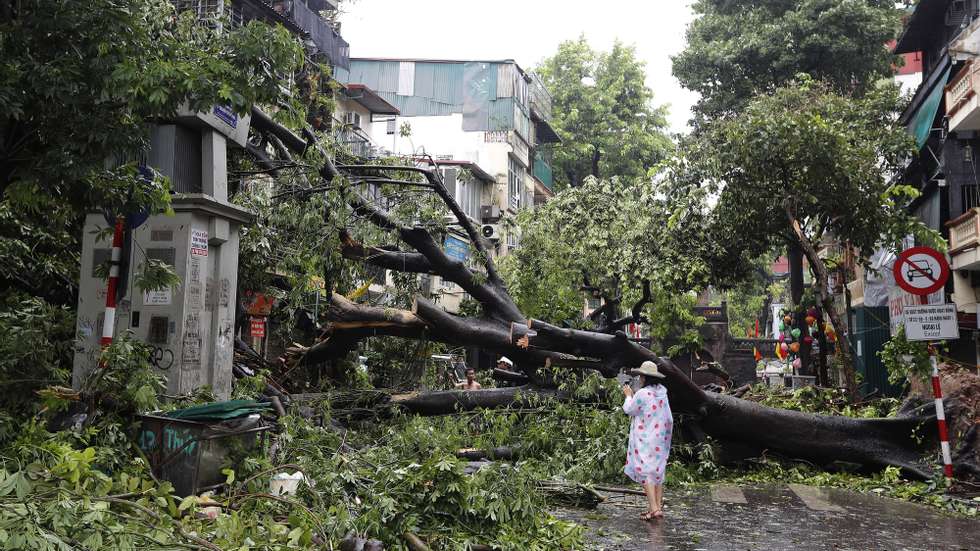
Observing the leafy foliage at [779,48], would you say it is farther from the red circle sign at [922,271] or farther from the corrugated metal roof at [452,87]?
the red circle sign at [922,271]

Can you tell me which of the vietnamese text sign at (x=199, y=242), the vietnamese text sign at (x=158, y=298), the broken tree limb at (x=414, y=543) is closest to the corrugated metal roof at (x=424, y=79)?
the vietnamese text sign at (x=199, y=242)

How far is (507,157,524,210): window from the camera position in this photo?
4262 cm

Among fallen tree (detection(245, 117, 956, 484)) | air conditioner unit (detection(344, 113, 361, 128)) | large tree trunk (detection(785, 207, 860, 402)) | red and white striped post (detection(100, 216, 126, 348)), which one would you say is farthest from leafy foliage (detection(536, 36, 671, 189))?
red and white striped post (detection(100, 216, 126, 348))

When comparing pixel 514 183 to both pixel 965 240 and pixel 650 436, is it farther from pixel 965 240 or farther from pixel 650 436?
pixel 650 436

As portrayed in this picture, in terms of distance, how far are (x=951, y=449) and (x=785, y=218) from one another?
791cm

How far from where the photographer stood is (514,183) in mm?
44031

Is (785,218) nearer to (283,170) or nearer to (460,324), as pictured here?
(460,324)

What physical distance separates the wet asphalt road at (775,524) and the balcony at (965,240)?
1149 cm

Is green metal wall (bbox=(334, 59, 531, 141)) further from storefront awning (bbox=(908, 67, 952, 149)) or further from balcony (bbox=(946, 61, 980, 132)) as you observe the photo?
balcony (bbox=(946, 61, 980, 132))

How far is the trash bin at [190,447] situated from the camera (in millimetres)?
7156

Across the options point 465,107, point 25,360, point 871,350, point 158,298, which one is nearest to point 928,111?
point 871,350

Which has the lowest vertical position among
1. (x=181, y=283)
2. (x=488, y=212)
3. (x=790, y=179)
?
(x=181, y=283)

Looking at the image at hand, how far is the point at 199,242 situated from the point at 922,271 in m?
8.56

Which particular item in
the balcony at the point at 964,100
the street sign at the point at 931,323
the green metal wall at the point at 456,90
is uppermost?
the green metal wall at the point at 456,90
